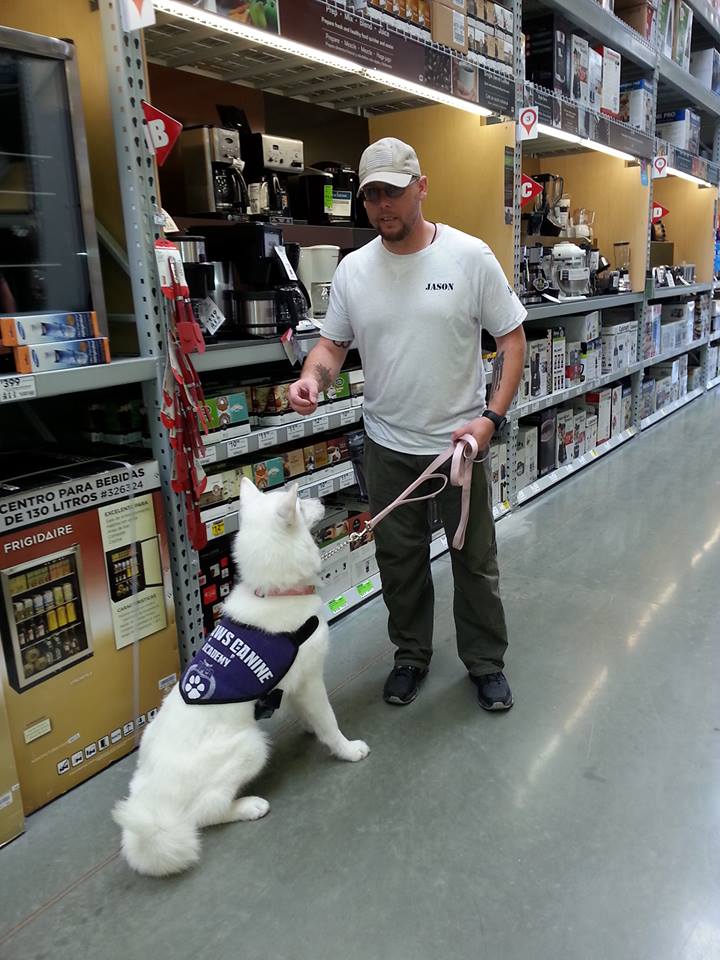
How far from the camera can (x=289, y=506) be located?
164 cm

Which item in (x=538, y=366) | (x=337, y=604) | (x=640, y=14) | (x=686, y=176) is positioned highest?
(x=640, y=14)

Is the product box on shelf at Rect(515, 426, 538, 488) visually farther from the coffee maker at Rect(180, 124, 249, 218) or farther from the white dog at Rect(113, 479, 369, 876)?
the white dog at Rect(113, 479, 369, 876)

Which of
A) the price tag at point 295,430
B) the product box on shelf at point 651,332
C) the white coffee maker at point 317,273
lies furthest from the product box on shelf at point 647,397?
the price tag at point 295,430

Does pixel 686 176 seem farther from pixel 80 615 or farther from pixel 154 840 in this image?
pixel 154 840

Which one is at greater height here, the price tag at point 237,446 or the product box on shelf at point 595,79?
the product box on shelf at point 595,79

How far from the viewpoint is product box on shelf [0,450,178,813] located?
5.61ft

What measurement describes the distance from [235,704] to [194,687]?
0.11 meters

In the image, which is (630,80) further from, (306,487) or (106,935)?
(106,935)

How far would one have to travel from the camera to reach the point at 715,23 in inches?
246

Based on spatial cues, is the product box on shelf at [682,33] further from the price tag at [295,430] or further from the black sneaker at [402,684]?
the black sneaker at [402,684]

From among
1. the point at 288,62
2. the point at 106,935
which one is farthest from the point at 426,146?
the point at 106,935

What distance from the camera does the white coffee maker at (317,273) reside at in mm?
2771

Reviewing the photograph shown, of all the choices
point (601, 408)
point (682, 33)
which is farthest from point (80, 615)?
point (682, 33)

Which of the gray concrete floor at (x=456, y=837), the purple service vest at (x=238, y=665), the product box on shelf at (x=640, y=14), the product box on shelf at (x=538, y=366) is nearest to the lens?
the gray concrete floor at (x=456, y=837)
